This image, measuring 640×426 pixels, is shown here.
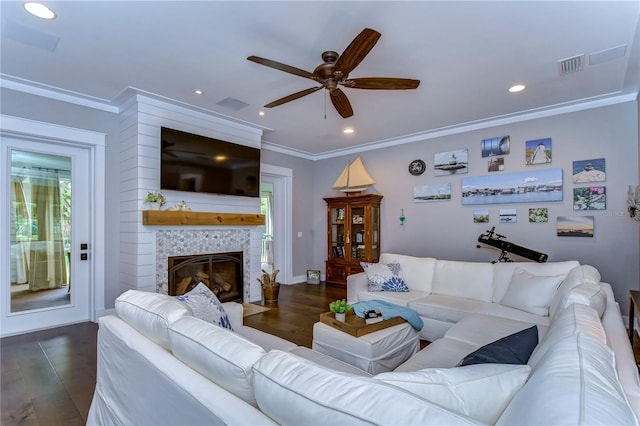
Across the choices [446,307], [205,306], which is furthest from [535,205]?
[205,306]

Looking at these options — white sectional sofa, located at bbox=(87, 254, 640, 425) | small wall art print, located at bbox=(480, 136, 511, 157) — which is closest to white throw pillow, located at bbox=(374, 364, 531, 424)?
white sectional sofa, located at bbox=(87, 254, 640, 425)

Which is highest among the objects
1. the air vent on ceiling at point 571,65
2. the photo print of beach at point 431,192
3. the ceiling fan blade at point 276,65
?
the air vent on ceiling at point 571,65

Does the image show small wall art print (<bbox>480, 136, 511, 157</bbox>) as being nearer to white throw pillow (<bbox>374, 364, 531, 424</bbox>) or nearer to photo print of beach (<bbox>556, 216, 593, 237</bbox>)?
photo print of beach (<bbox>556, 216, 593, 237</bbox>)

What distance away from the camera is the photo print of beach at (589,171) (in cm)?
378

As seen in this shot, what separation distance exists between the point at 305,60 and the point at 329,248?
387 cm

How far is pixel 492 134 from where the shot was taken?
4559 mm

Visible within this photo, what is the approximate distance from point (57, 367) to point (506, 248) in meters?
4.94

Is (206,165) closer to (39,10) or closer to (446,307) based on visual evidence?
(39,10)

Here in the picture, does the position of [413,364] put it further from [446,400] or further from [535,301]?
[535,301]

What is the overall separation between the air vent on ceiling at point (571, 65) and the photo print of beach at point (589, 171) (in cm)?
132

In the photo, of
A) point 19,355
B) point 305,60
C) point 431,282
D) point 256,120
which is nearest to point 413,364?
point 431,282

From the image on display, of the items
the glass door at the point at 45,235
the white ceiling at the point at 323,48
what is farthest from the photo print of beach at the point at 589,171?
the glass door at the point at 45,235

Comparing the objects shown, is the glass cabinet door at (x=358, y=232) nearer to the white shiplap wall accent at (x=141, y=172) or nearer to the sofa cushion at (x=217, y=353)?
the white shiplap wall accent at (x=141, y=172)

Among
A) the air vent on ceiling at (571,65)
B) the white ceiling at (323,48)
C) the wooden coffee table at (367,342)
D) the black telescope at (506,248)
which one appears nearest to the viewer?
the white ceiling at (323,48)
